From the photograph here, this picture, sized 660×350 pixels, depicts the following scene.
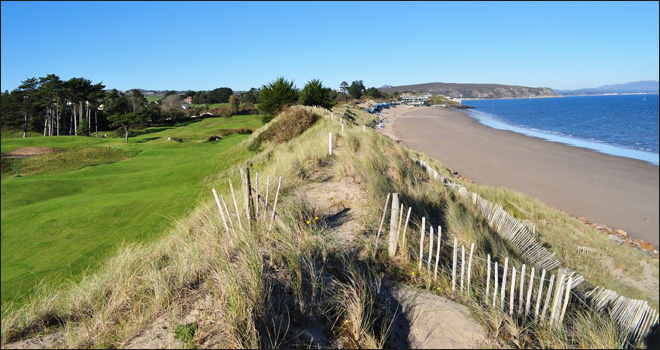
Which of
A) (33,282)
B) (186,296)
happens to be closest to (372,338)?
(186,296)

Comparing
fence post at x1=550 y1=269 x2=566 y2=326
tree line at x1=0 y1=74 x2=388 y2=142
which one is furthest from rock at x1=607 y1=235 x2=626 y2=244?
tree line at x1=0 y1=74 x2=388 y2=142

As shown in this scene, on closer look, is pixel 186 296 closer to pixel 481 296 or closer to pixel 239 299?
pixel 239 299

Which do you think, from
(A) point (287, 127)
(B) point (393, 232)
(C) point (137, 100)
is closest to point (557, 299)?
(B) point (393, 232)

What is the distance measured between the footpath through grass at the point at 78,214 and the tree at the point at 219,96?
236 ft

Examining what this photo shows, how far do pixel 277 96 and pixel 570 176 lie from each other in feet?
71.5

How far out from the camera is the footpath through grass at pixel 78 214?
6.14 meters

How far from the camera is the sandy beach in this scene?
1448 cm

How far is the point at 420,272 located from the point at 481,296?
2.79ft

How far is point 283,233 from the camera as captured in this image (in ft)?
18.2

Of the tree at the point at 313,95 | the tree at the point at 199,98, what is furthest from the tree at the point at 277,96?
the tree at the point at 199,98

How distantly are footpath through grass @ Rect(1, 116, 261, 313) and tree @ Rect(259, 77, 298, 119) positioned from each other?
1443 cm

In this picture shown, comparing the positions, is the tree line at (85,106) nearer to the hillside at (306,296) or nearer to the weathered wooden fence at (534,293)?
the hillside at (306,296)

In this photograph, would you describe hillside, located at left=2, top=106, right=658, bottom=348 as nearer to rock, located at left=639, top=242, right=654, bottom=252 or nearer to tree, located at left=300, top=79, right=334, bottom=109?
rock, located at left=639, top=242, right=654, bottom=252

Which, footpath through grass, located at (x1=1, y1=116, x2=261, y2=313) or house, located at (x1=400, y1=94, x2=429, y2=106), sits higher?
house, located at (x1=400, y1=94, x2=429, y2=106)
